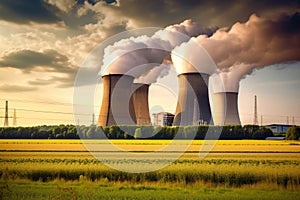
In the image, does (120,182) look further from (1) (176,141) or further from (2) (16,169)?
(1) (176,141)

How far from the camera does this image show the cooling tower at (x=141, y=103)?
2777 centimetres

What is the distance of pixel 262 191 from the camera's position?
9.60m

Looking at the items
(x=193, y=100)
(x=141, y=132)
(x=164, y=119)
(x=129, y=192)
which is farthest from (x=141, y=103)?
(x=129, y=192)

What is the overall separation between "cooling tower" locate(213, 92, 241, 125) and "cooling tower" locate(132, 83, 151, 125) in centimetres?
489

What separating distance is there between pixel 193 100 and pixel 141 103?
5244mm

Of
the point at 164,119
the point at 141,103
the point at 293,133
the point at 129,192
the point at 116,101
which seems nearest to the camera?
the point at 129,192

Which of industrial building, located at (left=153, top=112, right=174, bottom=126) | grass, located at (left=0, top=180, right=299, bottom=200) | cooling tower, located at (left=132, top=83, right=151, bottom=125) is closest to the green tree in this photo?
cooling tower, located at (left=132, top=83, right=151, bottom=125)

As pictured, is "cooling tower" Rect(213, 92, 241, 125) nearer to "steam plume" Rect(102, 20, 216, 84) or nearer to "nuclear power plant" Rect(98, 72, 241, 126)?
"nuclear power plant" Rect(98, 72, 241, 126)

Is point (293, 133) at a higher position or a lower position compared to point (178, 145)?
higher

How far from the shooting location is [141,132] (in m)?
30.8

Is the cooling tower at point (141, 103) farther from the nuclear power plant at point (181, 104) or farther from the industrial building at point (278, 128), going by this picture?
the industrial building at point (278, 128)

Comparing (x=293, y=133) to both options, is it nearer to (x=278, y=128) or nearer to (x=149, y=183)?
(x=278, y=128)

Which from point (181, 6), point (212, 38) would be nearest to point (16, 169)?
point (181, 6)

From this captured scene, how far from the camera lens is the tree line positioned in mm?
28016
